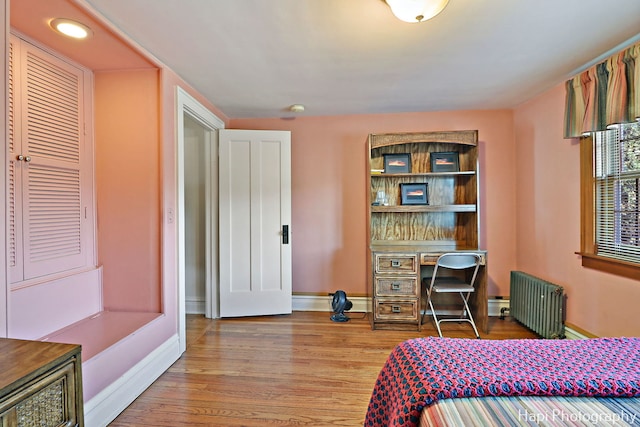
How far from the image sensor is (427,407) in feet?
3.02

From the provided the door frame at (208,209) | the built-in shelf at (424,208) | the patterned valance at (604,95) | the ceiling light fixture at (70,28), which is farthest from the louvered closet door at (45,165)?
the patterned valance at (604,95)

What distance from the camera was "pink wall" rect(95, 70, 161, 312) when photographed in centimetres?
229

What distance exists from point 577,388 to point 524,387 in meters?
0.16

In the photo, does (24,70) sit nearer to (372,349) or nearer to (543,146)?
(372,349)

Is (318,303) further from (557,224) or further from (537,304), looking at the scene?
(557,224)

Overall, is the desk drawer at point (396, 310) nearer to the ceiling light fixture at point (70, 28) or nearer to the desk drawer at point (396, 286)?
the desk drawer at point (396, 286)

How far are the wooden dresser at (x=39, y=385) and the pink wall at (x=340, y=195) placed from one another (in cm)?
266

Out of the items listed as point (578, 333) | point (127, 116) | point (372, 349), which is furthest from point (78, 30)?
point (578, 333)

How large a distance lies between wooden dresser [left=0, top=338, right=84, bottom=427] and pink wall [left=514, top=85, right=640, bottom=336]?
3135 millimetres

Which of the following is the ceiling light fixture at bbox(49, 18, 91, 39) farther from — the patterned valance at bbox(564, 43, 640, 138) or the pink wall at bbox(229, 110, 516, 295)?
the patterned valance at bbox(564, 43, 640, 138)


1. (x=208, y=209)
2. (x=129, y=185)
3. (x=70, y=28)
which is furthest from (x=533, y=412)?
(x=208, y=209)

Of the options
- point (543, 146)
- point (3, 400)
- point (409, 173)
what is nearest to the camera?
point (3, 400)

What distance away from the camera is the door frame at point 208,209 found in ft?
8.25

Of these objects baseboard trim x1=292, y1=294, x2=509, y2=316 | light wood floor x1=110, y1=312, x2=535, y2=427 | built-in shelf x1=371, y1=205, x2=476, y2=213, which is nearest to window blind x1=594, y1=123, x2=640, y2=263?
built-in shelf x1=371, y1=205, x2=476, y2=213
